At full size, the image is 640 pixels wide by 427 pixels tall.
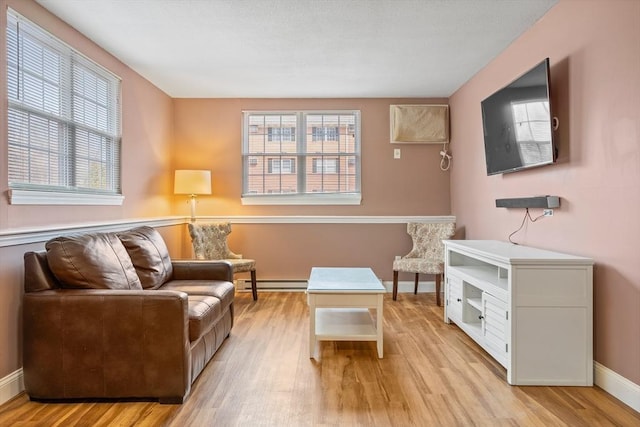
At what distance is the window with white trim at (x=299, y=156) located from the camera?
15.8 feet

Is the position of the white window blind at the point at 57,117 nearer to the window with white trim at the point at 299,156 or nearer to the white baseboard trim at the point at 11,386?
the white baseboard trim at the point at 11,386

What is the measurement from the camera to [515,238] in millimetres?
3166

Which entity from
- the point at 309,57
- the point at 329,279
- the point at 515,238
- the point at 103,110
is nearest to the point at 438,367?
the point at 329,279

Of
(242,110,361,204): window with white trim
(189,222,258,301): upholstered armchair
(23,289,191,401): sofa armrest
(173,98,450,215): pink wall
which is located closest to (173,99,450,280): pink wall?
(173,98,450,215): pink wall

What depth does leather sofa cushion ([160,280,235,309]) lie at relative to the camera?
2740mm

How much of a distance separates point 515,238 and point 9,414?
3517 mm

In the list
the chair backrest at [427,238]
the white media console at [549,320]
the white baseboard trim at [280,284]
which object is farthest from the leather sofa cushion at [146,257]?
the chair backrest at [427,238]

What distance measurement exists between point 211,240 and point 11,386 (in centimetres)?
238

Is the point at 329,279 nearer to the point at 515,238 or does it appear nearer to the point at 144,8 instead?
the point at 515,238

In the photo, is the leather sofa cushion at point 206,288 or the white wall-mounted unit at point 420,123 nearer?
the leather sofa cushion at point 206,288

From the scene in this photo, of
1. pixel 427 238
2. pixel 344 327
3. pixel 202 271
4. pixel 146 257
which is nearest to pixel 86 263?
pixel 146 257

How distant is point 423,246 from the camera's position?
4.50 meters

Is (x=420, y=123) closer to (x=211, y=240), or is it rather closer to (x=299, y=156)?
(x=299, y=156)

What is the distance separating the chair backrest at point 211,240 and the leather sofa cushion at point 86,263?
178cm
